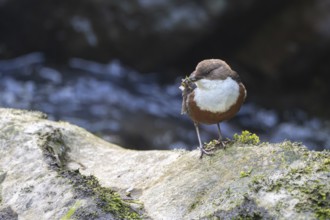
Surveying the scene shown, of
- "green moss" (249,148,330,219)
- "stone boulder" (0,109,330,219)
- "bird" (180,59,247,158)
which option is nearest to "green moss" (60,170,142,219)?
"stone boulder" (0,109,330,219)

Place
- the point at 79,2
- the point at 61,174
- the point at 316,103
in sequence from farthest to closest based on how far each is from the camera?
the point at 79,2 → the point at 316,103 → the point at 61,174

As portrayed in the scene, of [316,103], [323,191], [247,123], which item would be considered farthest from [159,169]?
[316,103]

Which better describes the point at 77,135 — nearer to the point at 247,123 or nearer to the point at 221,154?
the point at 221,154

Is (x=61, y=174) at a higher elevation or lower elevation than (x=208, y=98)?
lower

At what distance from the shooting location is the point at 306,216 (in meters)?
2.57

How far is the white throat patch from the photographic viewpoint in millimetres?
3623

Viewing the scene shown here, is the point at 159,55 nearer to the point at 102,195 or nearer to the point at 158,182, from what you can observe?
the point at 158,182

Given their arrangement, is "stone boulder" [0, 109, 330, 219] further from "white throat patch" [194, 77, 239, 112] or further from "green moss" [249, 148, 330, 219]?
"white throat patch" [194, 77, 239, 112]

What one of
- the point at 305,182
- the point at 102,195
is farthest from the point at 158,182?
the point at 305,182

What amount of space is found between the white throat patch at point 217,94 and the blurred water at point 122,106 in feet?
15.3

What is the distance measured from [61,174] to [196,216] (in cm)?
86

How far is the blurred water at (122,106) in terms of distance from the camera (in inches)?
346

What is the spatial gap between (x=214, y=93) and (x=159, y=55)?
24.1ft

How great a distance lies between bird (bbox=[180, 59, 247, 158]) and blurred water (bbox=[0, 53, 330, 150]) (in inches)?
182
